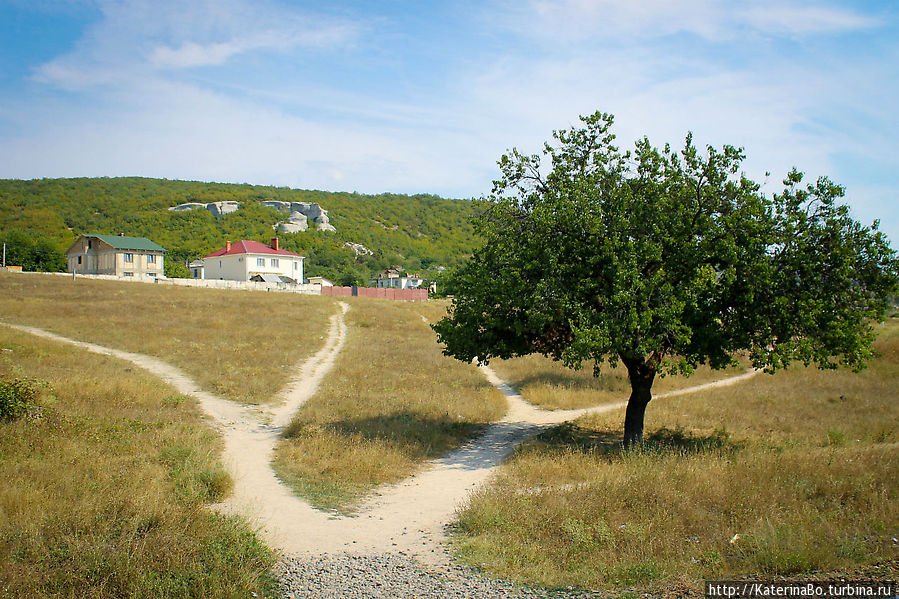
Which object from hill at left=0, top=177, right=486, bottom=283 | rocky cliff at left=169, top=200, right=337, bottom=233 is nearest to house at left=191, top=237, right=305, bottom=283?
hill at left=0, top=177, right=486, bottom=283

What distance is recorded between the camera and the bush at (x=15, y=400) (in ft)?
37.9

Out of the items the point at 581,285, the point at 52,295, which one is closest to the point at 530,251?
the point at 581,285

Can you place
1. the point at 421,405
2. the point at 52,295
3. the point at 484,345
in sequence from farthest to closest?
the point at 52,295 < the point at 421,405 < the point at 484,345

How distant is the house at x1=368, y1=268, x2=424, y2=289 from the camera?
101188 millimetres

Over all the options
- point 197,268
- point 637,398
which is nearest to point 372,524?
point 637,398

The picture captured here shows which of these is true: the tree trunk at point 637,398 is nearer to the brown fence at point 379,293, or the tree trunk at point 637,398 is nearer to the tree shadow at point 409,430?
the tree shadow at point 409,430

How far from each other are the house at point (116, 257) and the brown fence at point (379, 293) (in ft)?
65.0

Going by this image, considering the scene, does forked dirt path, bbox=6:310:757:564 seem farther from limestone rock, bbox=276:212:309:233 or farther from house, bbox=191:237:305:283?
limestone rock, bbox=276:212:309:233

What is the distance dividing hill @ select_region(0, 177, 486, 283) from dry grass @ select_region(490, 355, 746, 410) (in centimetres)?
6638

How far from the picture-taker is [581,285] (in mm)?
12812

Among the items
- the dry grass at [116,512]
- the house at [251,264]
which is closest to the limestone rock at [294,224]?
the house at [251,264]

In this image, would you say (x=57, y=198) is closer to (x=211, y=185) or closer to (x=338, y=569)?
(x=211, y=185)

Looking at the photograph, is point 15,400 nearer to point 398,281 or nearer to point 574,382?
point 574,382

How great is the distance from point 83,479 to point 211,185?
542 feet
